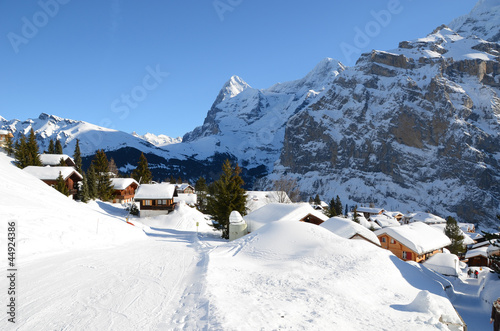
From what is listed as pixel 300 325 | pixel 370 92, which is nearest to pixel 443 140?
pixel 370 92

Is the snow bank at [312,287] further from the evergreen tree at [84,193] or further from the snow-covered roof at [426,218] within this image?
the snow-covered roof at [426,218]

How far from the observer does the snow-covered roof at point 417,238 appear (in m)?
34.2

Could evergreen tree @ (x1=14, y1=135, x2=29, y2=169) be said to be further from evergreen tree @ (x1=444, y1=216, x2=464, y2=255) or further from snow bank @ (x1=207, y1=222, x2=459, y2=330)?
evergreen tree @ (x1=444, y1=216, x2=464, y2=255)

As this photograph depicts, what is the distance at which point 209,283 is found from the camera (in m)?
9.79

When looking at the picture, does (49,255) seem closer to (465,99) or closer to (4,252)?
(4,252)

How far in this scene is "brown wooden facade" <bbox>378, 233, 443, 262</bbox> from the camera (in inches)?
1361

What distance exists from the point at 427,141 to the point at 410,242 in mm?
170526

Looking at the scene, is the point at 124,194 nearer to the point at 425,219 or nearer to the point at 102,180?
the point at 102,180

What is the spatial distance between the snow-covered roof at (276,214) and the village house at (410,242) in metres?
10.3

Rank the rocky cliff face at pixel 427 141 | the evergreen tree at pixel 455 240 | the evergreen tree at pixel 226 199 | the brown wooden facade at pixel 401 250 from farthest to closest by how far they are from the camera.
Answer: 1. the rocky cliff face at pixel 427 141
2. the evergreen tree at pixel 455 240
3. the brown wooden facade at pixel 401 250
4. the evergreen tree at pixel 226 199

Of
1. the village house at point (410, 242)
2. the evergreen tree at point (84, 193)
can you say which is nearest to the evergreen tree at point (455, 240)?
the village house at point (410, 242)

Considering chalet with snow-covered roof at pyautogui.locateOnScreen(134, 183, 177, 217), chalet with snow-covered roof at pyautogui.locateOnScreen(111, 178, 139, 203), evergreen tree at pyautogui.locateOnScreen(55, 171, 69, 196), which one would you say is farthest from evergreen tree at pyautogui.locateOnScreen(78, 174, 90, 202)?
chalet with snow-covered roof at pyautogui.locateOnScreen(111, 178, 139, 203)

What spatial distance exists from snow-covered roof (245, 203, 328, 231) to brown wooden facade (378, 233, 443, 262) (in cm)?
1016

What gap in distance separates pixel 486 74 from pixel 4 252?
830 feet
